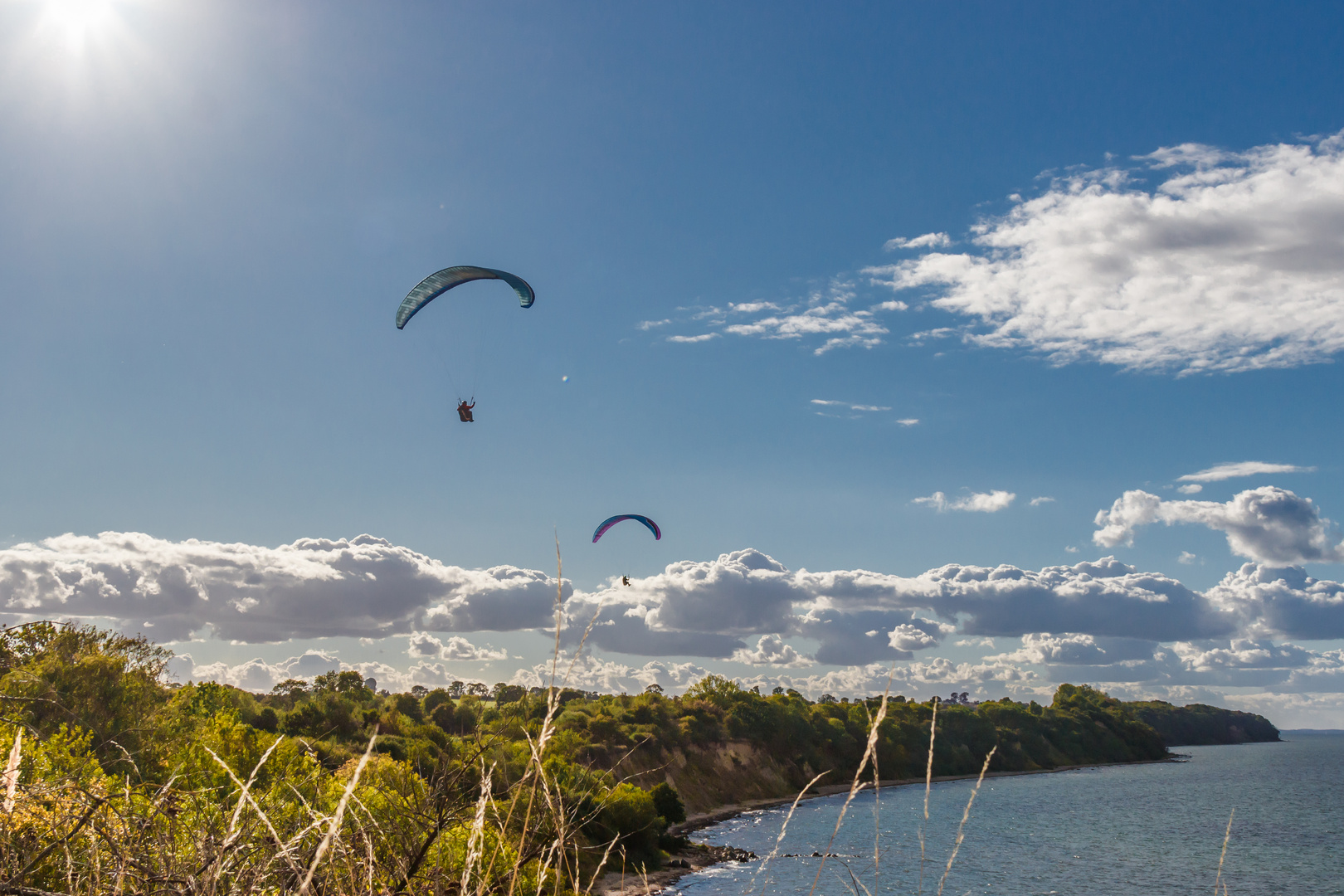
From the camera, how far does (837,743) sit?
14150 cm

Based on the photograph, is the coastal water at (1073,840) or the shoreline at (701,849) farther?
the coastal water at (1073,840)

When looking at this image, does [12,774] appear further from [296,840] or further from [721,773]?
[721,773]

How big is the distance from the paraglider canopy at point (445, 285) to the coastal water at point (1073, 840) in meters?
27.8

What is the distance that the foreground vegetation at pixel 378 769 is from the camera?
2959 mm

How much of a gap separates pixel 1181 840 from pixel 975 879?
127 ft

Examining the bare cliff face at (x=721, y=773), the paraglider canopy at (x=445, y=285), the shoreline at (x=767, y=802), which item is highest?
Answer: the paraglider canopy at (x=445, y=285)

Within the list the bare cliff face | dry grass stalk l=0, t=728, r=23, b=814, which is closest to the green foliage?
the bare cliff face

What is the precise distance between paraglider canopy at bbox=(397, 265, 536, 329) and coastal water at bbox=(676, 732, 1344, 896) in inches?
1096

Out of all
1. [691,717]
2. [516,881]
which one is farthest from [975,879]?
[516,881]

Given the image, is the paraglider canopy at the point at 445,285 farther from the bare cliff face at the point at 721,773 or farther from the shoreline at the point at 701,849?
the bare cliff face at the point at 721,773

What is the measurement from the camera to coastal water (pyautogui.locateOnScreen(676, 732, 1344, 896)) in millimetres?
68188

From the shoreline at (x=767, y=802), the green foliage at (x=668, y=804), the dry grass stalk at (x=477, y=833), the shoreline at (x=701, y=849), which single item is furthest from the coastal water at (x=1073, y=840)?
the dry grass stalk at (x=477, y=833)

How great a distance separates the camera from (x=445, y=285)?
31.9 meters

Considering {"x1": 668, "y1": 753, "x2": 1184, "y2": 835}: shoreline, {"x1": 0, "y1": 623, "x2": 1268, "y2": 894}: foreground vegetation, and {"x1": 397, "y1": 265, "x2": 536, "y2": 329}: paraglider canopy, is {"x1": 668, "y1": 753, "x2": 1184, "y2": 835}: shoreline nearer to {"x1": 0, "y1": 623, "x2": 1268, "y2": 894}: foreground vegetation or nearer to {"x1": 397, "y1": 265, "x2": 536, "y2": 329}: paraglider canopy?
{"x1": 0, "y1": 623, "x2": 1268, "y2": 894}: foreground vegetation
